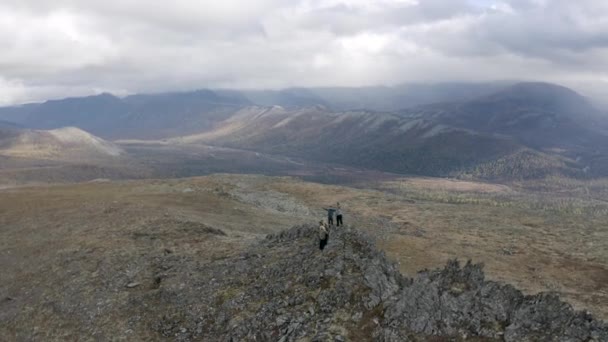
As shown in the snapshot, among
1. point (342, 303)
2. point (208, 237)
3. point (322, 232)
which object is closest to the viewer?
point (342, 303)

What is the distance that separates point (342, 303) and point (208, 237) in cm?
2277

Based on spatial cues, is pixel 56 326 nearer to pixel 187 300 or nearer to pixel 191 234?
pixel 187 300

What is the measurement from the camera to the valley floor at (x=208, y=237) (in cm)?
3894

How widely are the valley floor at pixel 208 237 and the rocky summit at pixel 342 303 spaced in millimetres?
3978

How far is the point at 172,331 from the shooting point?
30203 mm

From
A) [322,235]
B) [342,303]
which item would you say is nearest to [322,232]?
[322,235]

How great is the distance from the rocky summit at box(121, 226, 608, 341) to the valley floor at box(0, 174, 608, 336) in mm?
3978

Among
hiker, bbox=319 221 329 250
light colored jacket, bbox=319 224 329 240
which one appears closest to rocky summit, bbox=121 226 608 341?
hiker, bbox=319 221 329 250

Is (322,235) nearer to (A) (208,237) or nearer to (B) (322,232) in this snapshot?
(B) (322,232)

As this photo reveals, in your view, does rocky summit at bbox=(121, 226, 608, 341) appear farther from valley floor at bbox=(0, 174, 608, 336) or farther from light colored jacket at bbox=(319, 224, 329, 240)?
valley floor at bbox=(0, 174, 608, 336)

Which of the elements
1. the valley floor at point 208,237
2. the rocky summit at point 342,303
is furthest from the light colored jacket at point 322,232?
the valley floor at point 208,237

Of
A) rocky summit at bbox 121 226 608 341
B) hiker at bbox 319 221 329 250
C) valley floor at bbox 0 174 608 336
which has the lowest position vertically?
valley floor at bbox 0 174 608 336

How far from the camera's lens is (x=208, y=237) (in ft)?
154

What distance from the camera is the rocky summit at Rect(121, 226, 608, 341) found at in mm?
24000
